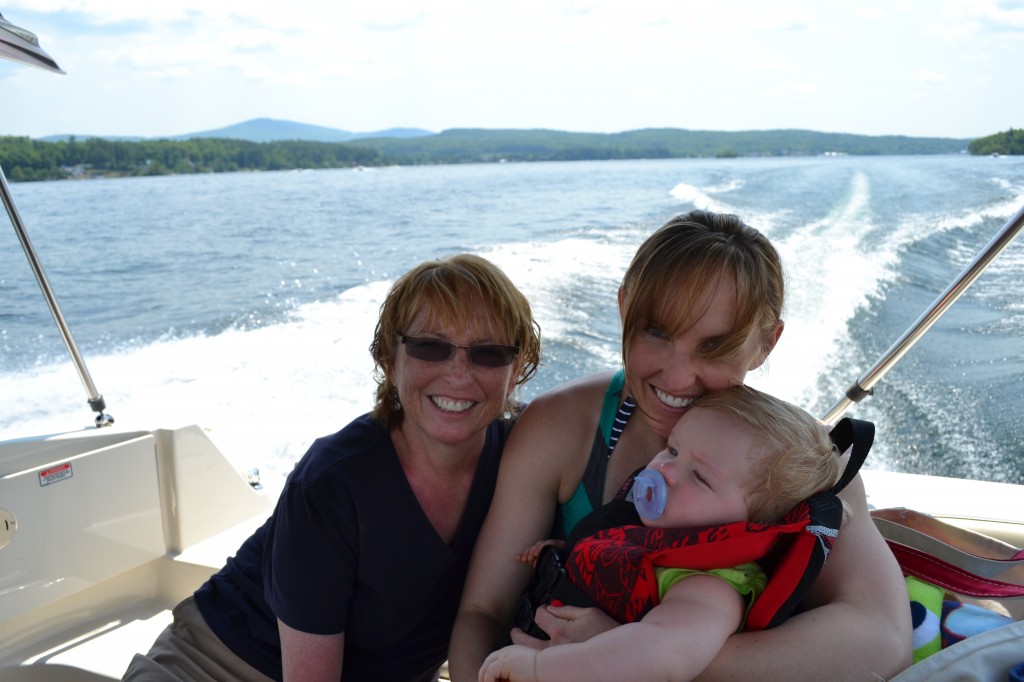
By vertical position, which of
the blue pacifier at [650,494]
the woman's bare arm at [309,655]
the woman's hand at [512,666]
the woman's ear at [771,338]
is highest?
the woman's ear at [771,338]

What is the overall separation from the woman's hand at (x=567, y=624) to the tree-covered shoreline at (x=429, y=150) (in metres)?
10.3

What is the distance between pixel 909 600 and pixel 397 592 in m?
0.76

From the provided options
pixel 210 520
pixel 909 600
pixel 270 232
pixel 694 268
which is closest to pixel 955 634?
pixel 909 600

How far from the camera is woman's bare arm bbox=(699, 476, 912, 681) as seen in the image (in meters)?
1.03

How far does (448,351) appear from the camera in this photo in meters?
1.36

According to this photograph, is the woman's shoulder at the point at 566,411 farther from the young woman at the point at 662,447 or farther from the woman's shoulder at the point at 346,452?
the woman's shoulder at the point at 346,452

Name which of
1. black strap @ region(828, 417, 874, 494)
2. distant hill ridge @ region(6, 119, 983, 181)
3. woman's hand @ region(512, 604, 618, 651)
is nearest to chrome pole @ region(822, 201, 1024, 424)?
black strap @ region(828, 417, 874, 494)

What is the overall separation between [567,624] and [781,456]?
351 millimetres

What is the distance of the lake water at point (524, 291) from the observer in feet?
13.9

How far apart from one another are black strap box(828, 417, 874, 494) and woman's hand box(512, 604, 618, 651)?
37 cm

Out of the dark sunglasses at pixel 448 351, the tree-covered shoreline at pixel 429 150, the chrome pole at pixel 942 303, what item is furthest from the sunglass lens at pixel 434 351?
the tree-covered shoreline at pixel 429 150

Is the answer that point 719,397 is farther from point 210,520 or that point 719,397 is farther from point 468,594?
point 210,520

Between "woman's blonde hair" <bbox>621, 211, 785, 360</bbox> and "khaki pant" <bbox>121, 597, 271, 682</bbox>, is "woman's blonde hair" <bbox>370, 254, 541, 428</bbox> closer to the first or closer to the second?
"woman's blonde hair" <bbox>621, 211, 785, 360</bbox>

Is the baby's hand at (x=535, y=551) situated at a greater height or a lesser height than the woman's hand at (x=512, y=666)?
greater
